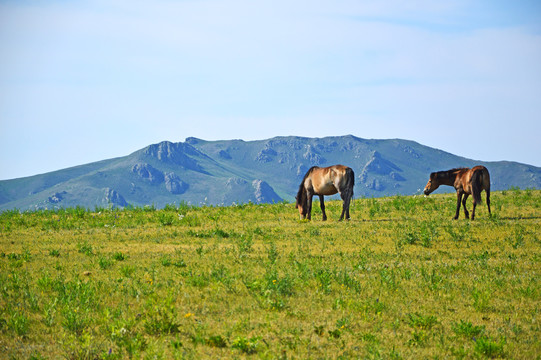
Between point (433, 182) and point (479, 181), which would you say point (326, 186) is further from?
point (479, 181)

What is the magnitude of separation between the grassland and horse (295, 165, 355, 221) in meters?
5.28

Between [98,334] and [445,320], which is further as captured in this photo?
[445,320]

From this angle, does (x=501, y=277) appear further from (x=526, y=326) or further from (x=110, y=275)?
(x=110, y=275)

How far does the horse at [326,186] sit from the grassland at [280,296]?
5276mm

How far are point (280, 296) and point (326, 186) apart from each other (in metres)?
16.5

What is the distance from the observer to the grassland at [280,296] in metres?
8.97

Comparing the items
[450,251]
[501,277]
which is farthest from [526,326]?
[450,251]

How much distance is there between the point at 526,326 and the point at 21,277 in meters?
11.8

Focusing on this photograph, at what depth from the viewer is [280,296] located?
1137 centimetres

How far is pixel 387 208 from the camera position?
98.1 ft

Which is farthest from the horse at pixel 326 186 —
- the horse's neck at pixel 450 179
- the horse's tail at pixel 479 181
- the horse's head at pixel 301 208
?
the horse's tail at pixel 479 181

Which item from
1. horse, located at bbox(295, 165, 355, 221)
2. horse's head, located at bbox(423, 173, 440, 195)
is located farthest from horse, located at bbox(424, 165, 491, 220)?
horse, located at bbox(295, 165, 355, 221)

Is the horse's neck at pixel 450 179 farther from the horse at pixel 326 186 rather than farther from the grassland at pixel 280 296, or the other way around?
the grassland at pixel 280 296

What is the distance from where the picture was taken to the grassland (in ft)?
29.4
